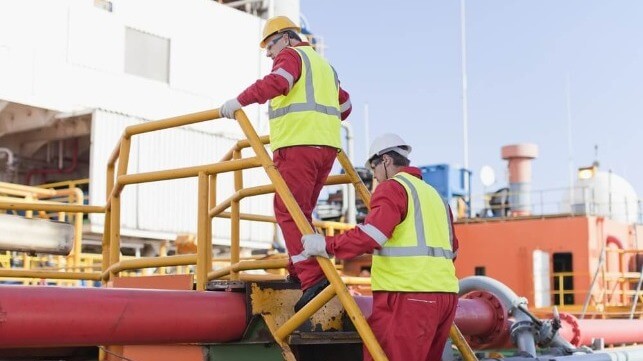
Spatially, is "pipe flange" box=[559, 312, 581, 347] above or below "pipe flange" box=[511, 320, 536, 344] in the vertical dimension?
below

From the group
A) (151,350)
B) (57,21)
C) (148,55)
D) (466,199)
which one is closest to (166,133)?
(148,55)

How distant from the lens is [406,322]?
441 cm

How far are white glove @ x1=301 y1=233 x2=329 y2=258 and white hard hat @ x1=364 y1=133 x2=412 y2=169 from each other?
1.91ft

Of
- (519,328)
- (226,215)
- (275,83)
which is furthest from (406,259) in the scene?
(226,215)

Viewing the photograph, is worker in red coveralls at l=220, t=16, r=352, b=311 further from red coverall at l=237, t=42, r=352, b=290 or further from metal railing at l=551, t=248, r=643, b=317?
metal railing at l=551, t=248, r=643, b=317

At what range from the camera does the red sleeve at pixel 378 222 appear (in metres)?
4.36

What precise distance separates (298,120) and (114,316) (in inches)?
60.4

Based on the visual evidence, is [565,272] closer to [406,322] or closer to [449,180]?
[449,180]

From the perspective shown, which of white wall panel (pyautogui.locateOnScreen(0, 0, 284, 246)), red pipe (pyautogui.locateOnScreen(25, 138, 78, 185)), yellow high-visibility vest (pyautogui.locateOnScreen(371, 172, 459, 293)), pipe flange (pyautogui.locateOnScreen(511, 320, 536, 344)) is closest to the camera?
yellow high-visibility vest (pyautogui.locateOnScreen(371, 172, 459, 293))

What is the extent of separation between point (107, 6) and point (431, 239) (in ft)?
54.1

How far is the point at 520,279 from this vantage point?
1991 cm

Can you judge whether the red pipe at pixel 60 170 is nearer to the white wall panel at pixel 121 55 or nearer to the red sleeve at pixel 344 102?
the white wall panel at pixel 121 55

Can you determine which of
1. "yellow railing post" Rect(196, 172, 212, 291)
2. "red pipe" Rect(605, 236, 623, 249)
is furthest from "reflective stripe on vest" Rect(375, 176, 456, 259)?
"red pipe" Rect(605, 236, 623, 249)

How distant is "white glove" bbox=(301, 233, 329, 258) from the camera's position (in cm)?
442
